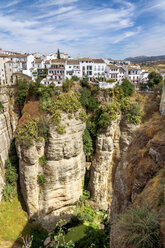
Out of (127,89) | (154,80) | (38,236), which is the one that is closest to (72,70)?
(127,89)

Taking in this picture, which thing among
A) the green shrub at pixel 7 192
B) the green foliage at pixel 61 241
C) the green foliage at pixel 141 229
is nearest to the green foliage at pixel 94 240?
the green foliage at pixel 61 241

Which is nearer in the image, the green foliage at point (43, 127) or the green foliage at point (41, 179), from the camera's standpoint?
the green foliage at point (43, 127)

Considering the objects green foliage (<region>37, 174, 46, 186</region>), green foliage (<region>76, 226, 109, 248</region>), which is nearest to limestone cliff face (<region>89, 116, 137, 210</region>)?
green foliage (<region>76, 226, 109, 248</region>)

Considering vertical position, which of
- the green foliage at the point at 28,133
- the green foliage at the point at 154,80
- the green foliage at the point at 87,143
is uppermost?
the green foliage at the point at 154,80

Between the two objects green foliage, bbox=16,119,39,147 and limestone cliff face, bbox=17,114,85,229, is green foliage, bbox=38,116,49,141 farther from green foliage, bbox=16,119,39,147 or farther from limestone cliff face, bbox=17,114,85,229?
limestone cliff face, bbox=17,114,85,229

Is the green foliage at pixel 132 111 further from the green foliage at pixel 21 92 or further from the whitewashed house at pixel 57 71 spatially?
the whitewashed house at pixel 57 71

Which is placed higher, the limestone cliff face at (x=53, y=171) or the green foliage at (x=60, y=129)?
the green foliage at (x=60, y=129)
